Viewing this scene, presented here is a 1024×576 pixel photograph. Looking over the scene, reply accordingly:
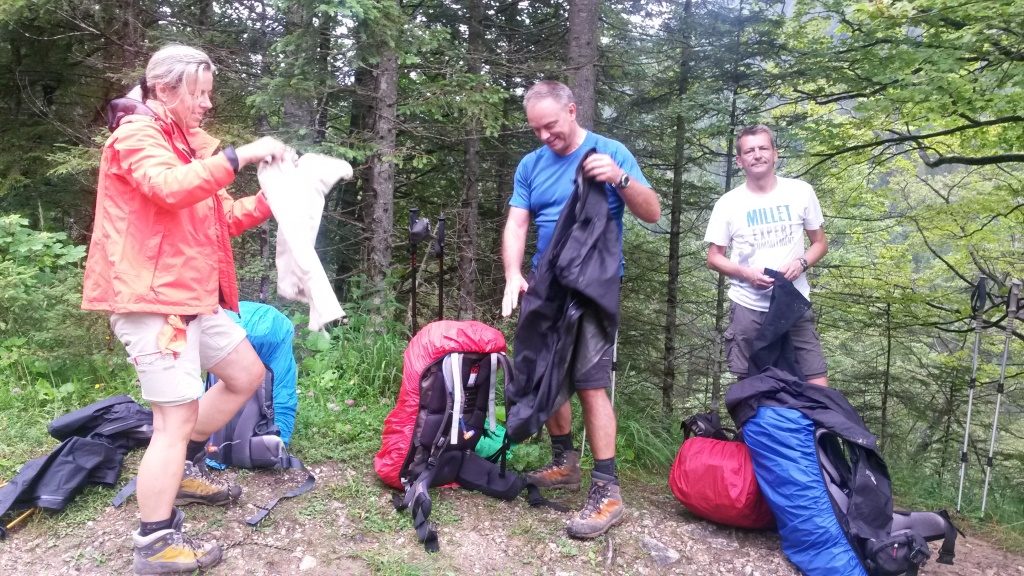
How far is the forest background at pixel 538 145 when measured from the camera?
4273mm

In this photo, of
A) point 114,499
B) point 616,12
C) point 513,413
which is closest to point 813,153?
point 616,12

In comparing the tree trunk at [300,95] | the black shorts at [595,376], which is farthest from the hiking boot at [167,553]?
the tree trunk at [300,95]

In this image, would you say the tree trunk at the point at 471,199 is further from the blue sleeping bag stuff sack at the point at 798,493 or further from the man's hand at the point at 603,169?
the blue sleeping bag stuff sack at the point at 798,493

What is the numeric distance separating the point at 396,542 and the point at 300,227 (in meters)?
1.37

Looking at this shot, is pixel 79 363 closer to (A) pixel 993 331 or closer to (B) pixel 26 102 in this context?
(B) pixel 26 102

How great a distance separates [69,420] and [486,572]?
2159 millimetres

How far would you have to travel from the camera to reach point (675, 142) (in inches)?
325

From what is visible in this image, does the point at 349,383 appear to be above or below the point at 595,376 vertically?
below

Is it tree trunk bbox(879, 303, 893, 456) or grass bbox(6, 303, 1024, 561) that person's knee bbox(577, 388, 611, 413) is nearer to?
grass bbox(6, 303, 1024, 561)

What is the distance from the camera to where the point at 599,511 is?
2.77 metres

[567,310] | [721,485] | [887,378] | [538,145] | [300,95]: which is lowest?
[887,378]

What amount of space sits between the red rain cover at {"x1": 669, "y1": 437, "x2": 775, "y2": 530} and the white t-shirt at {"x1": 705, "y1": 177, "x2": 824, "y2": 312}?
752 mm

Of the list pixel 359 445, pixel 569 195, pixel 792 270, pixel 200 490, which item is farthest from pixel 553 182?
pixel 200 490

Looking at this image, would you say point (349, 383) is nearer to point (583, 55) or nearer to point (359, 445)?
point (359, 445)
